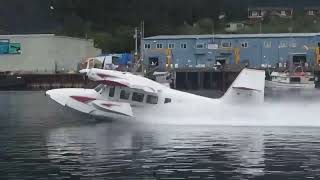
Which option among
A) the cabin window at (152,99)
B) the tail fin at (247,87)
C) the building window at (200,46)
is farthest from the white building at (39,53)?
the tail fin at (247,87)

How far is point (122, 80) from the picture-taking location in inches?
1377

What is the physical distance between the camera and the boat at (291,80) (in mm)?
102000

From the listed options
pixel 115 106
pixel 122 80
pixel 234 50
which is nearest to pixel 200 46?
pixel 234 50

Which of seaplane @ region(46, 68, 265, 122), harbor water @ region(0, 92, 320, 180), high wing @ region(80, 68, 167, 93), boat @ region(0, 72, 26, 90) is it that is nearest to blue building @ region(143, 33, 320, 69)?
boat @ region(0, 72, 26, 90)

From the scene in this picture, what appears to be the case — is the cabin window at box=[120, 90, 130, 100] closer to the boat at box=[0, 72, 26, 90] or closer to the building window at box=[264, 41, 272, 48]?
the boat at box=[0, 72, 26, 90]

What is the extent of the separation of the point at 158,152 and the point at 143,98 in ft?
37.9

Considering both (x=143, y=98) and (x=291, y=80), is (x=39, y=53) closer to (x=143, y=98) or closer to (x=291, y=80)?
(x=291, y=80)

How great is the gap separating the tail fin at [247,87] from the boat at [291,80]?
2671 inches

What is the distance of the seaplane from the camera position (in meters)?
34.4

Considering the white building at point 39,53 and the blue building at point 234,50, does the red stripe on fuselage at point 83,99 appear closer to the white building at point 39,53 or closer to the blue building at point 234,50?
the white building at point 39,53

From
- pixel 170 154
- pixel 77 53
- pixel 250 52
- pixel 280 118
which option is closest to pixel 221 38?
pixel 250 52

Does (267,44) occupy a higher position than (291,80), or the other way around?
(267,44)

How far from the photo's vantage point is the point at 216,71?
10125 centimetres

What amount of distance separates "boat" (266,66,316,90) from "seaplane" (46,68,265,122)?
67.6 metres
